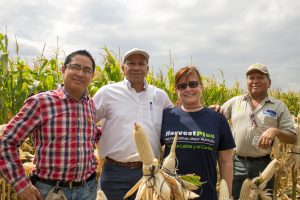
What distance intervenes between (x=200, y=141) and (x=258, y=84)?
171 cm

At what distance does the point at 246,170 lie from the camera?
3.95m

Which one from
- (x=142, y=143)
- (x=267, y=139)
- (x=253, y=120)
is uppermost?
(x=142, y=143)

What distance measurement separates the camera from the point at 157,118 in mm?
3189

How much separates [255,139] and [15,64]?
3340 mm

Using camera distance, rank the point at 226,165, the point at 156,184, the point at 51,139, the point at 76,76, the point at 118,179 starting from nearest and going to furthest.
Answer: the point at 156,184 < the point at 51,139 < the point at 76,76 < the point at 226,165 < the point at 118,179

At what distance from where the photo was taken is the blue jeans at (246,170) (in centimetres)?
390

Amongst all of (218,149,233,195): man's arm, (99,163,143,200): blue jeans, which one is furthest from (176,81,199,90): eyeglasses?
(99,163,143,200): blue jeans

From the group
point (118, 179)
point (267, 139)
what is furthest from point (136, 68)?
point (267, 139)

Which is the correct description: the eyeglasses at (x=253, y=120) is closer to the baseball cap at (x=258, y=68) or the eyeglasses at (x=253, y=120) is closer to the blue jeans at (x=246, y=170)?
the blue jeans at (x=246, y=170)

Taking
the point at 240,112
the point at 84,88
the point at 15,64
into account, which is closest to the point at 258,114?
the point at 240,112

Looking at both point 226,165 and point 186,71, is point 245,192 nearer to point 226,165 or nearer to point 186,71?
point 226,165

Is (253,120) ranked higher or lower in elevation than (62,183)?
higher

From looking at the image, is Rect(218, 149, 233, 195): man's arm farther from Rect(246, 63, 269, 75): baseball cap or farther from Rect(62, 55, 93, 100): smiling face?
Rect(246, 63, 269, 75): baseball cap

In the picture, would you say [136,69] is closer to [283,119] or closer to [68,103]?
[68,103]
